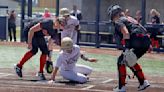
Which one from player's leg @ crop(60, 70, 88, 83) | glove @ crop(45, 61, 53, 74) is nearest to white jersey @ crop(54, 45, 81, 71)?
player's leg @ crop(60, 70, 88, 83)

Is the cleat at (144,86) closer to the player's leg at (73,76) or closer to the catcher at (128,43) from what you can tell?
the catcher at (128,43)

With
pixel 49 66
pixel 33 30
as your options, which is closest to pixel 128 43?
pixel 33 30

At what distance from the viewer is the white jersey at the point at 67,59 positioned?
11.8 metres

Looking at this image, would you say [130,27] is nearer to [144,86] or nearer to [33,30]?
[144,86]

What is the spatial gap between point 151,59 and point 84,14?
10.5 meters

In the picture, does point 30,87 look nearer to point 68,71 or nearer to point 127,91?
point 68,71

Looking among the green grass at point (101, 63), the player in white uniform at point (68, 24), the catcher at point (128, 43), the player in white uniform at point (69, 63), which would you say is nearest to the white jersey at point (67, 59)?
the player in white uniform at point (69, 63)

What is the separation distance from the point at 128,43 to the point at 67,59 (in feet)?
5.49

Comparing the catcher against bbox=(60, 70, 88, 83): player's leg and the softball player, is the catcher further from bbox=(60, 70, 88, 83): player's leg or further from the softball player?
the softball player

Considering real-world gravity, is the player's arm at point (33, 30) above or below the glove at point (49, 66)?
above

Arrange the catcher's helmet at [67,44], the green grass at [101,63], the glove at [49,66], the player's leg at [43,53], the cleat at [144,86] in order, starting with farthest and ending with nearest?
1. the green grass at [101,63]
2. the glove at [49,66]
3. the player's leg at [43,53]
4. the catcher's helmet at [67,44]
5. the cleat at [144,86]

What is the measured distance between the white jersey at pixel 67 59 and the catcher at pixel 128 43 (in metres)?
1.45

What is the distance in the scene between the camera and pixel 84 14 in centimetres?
2980

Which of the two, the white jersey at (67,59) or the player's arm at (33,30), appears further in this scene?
the player's arm at (33,30)
